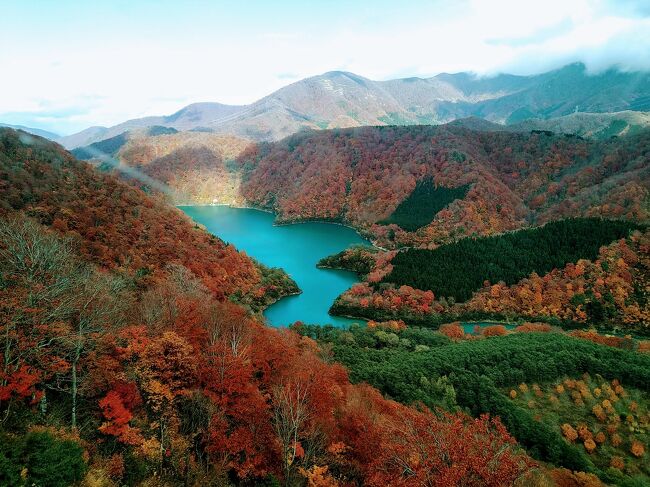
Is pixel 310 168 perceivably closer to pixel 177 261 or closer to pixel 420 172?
pixel 420 172

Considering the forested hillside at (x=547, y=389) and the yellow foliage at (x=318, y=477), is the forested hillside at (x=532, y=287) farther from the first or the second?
the yellow foliage at (x=318, y=477)

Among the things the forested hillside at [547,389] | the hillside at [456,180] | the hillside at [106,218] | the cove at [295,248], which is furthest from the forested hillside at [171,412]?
the hillside at [456,180]

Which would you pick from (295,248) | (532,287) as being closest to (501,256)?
(532,287)

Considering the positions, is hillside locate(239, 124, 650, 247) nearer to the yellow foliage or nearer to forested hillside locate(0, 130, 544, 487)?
forested hillside locate(0, 130, 544, 487)

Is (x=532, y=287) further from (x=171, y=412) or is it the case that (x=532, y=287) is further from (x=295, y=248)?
(x=171, y=412)

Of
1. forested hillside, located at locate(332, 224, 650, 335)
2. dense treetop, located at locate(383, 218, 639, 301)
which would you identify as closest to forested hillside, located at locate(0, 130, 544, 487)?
forested hillside, located at locate(332, 224, 650, 335)
